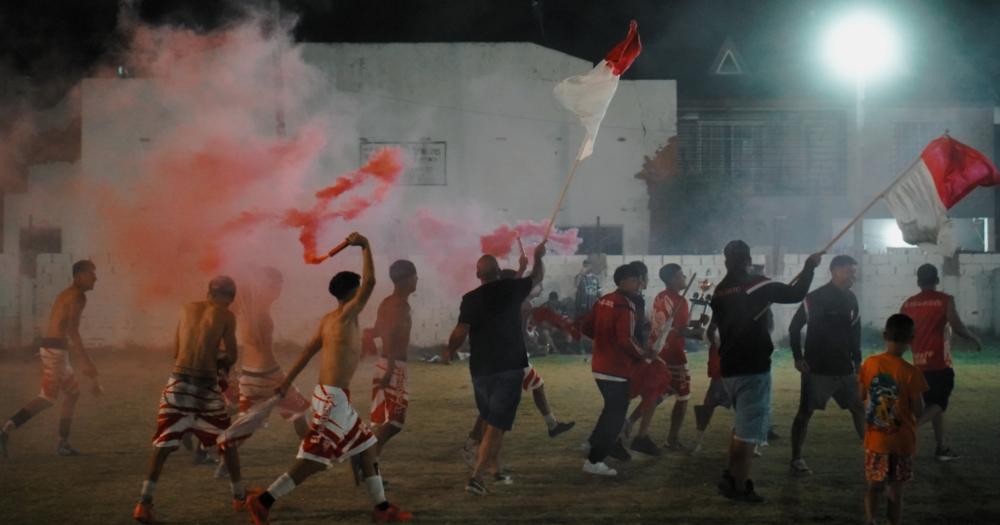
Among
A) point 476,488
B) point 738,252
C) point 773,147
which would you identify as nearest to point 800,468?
point 738,252

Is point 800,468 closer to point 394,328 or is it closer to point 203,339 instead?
point 394,328

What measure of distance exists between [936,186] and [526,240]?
631 inches

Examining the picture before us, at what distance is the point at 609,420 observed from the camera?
835 cm

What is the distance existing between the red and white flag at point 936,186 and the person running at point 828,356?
3.13 feet

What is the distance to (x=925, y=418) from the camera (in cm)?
854

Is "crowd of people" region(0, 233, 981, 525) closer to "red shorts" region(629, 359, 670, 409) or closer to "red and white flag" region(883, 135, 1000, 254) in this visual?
"red shorts" region(629, 359, 670, 409)

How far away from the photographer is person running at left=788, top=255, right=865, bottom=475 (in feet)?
28.2

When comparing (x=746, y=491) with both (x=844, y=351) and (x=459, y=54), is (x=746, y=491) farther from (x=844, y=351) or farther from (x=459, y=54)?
(x=459, y=54)

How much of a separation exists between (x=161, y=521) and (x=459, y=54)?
23.4 m

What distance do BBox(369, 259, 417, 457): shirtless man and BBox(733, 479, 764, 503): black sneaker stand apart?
9.33 ft

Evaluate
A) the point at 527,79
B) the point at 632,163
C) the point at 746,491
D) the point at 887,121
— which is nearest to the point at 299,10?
the point at 527,79

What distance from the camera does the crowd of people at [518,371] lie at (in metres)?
6.56

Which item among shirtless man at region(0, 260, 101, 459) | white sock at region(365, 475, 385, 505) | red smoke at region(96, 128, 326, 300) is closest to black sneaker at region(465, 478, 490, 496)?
white sock at region(365, 475, 385, 505)

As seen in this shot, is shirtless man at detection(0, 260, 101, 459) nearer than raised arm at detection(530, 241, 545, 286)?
No
